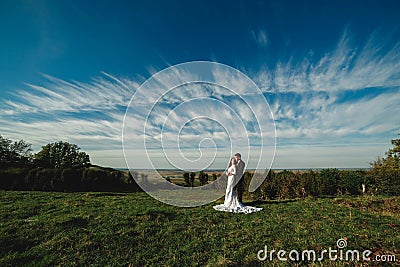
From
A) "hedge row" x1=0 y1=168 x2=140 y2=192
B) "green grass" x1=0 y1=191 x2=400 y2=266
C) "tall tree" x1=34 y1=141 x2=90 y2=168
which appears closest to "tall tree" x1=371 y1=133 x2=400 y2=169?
"green grass" x1=0 y1=191 x2=400 y2=266

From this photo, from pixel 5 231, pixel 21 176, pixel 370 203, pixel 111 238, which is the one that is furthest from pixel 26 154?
pixel 370 203

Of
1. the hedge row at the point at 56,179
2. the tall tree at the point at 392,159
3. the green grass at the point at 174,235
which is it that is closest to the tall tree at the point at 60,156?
the hedge row at the point at 56,179

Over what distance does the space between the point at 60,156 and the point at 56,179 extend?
33.1 ft

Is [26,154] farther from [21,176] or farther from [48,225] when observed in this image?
[48,225]

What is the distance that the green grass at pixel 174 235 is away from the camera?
4457 millimetres

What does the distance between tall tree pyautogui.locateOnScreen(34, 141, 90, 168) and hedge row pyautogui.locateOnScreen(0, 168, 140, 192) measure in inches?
294

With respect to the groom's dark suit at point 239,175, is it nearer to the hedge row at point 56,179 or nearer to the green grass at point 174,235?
the green grass at point 174,235

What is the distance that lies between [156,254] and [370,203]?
10.4 m

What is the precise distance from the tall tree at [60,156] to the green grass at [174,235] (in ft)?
60.2

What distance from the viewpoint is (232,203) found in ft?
33.5

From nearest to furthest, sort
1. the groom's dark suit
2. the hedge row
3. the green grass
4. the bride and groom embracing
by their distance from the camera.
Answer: the green grass → the bride and groom embracing → the groom's dark suit → the hedge row

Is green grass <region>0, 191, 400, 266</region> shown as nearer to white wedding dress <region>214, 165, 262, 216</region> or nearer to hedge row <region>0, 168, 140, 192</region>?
white wedding dress <region>214, 165, 262, 216</region>

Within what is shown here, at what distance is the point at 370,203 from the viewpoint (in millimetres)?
10305

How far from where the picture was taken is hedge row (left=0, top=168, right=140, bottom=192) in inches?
632
